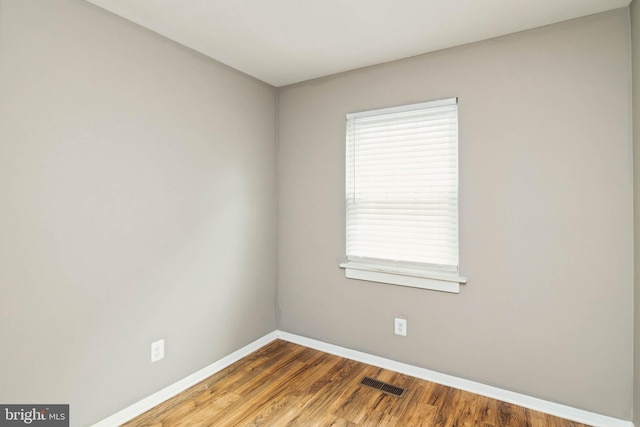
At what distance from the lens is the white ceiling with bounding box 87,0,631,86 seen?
75.0 inches

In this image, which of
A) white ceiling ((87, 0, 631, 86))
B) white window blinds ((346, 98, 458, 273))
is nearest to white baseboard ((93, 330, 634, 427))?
white window blinds ((346, 98, 458, 273))

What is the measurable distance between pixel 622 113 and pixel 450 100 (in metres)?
0.96

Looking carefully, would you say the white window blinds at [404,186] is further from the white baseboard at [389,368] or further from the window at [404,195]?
the white baseboard at [389,368]

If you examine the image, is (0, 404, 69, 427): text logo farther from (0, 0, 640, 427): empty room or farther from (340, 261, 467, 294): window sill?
(340, 261, 467, 294): window sill

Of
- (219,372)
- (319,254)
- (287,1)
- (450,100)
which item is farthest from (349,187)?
(219,372)

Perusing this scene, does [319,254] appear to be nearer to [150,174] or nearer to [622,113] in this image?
[150,174]

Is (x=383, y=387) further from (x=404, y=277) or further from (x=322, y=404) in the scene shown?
(x=404, y=277)

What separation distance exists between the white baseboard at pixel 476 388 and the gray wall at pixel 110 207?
0.78 m

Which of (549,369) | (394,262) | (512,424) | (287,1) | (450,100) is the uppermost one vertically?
(287,1)

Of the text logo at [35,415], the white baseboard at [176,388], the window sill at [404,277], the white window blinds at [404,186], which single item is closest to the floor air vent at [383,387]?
the window sill at [404,277]

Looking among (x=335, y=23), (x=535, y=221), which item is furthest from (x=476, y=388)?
(x=335, y=23)

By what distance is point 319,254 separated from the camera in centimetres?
305

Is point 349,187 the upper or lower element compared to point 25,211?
upper

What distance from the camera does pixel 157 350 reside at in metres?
2.24
